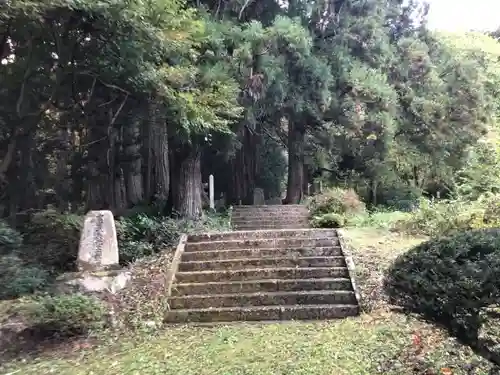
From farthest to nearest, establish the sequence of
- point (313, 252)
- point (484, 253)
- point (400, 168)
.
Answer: point (400, 168)
point (313, 252)
point (484, 253)

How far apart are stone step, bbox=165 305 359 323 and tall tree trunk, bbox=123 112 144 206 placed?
7662 millimetres

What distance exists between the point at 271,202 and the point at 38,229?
13.1m

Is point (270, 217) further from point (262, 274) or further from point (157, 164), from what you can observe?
point (262, 274)

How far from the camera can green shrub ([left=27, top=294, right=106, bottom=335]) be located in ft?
17.8

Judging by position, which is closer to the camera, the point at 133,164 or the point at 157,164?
the point at 157,164

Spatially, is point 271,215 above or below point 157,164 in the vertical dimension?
below

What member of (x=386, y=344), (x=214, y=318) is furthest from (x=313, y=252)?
(x=386, y=344)

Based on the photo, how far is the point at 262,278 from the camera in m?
7.36

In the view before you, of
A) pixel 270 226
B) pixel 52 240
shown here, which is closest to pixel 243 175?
pixel 270 226

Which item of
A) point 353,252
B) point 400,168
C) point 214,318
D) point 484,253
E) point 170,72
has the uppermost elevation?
point 170,72

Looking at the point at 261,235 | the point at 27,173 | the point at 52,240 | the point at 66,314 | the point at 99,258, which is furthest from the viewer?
the point at 27,173

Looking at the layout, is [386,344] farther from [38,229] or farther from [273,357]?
[38,229]

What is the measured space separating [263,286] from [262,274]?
0.33 meters

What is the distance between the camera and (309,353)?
481 cm
